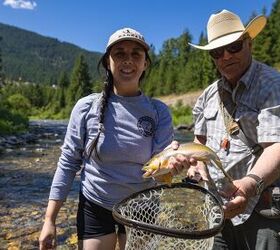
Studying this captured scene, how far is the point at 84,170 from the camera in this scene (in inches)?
147

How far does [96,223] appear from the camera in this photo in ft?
11.7

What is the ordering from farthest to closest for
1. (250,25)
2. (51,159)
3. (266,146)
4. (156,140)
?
→ (51,159) → (156,140) → (250,25) → (266,146)

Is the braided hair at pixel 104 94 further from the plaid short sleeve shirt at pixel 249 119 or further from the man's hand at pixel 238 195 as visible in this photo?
the man's hand at pixel 238 195

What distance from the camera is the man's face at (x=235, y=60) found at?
3336mm

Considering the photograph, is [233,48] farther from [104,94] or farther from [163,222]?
[163,222]

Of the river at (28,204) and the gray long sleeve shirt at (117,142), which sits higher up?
the gray long sleeve shirt at (117,142)

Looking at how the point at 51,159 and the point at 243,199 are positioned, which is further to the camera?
the point at 51,159

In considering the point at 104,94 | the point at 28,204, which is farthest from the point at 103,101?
the point at 28,204

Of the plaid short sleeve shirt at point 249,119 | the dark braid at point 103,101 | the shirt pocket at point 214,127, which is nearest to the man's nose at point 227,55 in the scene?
the plaid short sleeve shirt at point 249,119

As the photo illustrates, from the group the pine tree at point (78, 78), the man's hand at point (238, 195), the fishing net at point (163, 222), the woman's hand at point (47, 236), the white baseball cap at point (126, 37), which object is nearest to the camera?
the fishing net at point (163, 222)

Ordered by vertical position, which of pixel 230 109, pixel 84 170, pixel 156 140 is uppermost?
pixel 230 109

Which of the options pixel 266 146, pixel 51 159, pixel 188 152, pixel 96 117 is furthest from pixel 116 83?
pixel 51 159

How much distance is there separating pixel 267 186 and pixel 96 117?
4.59 ft

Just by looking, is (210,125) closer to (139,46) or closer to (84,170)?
(139,46)
